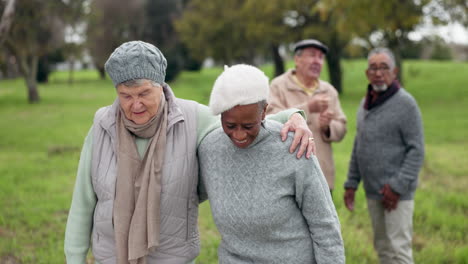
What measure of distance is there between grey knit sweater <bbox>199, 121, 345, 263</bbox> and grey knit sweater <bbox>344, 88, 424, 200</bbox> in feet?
7.26

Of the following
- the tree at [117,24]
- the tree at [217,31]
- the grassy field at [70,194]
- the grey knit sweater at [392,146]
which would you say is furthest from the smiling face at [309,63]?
the tree at [117,24]

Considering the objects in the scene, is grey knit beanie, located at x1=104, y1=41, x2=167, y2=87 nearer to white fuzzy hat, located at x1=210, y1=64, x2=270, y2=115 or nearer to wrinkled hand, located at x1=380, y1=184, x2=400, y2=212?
white fuzzy hat, located at x1=210, y1=64, x2=270, y2=115

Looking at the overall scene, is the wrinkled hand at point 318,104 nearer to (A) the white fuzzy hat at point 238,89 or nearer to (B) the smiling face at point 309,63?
(B) the smiling face at point 309,63

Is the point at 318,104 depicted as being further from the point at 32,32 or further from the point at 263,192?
the point at 32,32

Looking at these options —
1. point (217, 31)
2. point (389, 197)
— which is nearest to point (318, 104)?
point (389, 197)

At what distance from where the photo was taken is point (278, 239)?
95.0 inches

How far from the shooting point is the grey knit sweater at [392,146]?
14.4ft

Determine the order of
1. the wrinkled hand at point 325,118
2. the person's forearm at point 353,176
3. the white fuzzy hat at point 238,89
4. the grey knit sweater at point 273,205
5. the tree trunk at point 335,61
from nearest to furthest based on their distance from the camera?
1. the white fuzzy hat at point 238,89
2. the grey knit sweater at point 273,205
3. the wrinkled hand at point 325,118
4. the person's forearm at point 353,176
5. the tree trunk at point 335,61

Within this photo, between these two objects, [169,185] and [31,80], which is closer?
[169,185]

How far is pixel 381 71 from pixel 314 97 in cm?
65

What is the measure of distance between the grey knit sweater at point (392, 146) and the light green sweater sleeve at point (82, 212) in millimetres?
2692

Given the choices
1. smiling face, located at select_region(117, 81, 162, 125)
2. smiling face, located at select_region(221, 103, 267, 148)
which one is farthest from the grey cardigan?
smiling face, located at select_region(221, 103, 267, 148)

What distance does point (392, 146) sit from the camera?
454 cm

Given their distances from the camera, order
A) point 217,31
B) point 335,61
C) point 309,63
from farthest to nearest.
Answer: point 217,31 → point 335,61 → point 309,63
